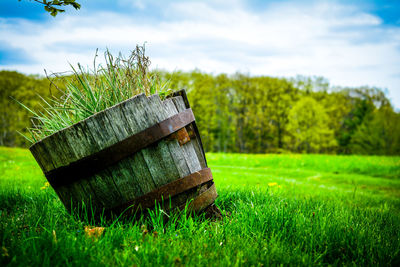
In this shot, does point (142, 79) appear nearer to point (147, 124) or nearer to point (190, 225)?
point (147, 124)

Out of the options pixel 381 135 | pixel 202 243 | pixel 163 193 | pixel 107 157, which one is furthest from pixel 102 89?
pixel 381 135

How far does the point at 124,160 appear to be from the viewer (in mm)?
2100

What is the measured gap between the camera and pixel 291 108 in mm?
35125

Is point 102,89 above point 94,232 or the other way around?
above

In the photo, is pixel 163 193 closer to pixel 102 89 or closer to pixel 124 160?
pixel 124 160

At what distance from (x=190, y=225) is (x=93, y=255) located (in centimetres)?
83

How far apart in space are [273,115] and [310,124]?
5277 mm

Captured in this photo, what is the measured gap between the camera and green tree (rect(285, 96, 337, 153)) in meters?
32.6

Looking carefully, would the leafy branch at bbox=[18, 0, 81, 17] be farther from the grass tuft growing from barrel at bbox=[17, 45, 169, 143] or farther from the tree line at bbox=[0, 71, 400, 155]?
the tree line at bbox=[0, 71, 400, 155]

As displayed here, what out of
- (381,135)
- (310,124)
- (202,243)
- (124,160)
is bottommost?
(381,135)

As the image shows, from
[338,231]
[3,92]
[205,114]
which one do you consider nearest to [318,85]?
[205,114]

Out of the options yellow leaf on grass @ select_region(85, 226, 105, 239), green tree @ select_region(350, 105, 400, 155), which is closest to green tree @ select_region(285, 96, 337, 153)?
green tree @ select_region(350, 105, 400, 155)

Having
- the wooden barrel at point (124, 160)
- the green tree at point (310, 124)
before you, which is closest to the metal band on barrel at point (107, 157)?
the wooden barrel at point (124, 160)

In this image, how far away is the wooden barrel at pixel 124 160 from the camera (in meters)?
2.02
